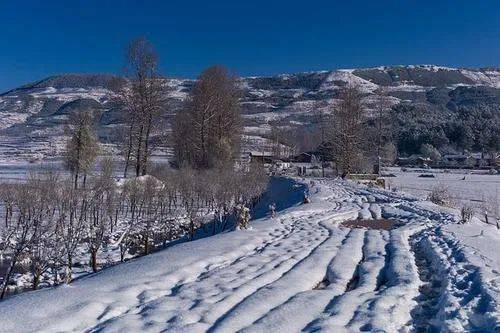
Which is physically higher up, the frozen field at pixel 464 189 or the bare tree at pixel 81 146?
the bare tree at pixel 81 146

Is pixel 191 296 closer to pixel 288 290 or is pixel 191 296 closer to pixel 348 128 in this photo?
pixel 288 290

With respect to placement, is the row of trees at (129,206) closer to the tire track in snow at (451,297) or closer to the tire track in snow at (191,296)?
the tire track in snow at (191,296)

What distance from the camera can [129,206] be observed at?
3188cm

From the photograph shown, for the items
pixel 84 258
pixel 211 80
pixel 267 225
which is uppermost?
pixel 211 80

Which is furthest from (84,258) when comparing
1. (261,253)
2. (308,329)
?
(308,329)

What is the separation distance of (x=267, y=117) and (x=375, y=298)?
193576 millimetres

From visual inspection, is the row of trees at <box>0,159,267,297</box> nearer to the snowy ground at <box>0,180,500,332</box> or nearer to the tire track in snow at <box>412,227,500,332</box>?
the snowy ground at <box>0,180,500,332</box>

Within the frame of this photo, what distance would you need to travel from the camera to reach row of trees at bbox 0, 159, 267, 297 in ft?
72.7

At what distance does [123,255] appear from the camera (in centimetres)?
1973

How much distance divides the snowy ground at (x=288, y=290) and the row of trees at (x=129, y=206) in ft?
34.0

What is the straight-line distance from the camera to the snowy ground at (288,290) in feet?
18.9

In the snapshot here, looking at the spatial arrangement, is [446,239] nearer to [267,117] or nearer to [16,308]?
[16,308]

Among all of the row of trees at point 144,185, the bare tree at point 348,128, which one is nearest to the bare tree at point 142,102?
the row of trees at point 144,185

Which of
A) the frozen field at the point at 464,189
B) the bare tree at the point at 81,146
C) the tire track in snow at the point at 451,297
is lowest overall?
the frozen field at the point at 464,189
